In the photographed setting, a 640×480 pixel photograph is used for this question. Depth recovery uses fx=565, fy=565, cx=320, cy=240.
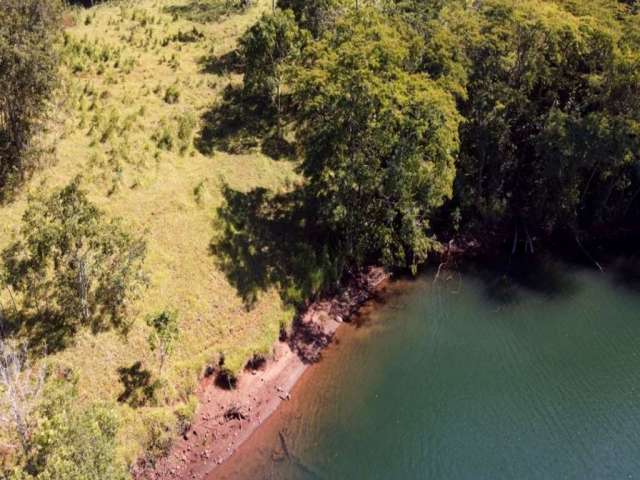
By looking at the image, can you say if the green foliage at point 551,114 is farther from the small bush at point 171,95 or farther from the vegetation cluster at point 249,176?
the small bush at point 171,95

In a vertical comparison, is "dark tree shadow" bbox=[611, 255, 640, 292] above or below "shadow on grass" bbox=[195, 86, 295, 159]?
below

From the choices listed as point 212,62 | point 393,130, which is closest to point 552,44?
point 393,130

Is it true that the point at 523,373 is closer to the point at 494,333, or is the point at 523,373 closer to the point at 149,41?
the point at 494,333

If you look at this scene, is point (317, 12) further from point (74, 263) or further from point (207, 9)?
point (74, 263)

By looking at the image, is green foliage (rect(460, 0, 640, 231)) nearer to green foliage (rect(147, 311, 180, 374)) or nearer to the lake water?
the lake water

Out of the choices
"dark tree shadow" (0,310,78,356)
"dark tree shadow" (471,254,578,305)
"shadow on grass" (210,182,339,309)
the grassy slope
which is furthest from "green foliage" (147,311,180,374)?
"dark tree shadow" (471,254,578,305)

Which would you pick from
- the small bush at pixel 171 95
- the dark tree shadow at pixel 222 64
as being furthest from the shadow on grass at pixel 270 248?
the dark tree shadow at pixel 222 64
